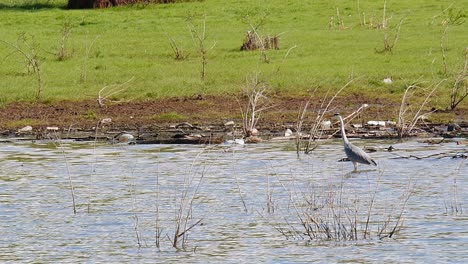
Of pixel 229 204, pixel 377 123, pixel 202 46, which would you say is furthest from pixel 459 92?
pixel 229 204

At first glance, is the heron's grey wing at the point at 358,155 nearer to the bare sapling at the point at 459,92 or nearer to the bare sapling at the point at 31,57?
the bare sapling at the point at 459,92

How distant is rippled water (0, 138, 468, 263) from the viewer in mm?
11758

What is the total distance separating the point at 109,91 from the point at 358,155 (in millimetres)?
8887

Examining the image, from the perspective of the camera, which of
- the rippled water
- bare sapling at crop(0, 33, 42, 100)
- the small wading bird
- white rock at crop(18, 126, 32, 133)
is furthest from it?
bare sapling at crop(0, 33, 42, 100)

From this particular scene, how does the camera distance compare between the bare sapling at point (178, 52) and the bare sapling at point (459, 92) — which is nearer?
the bare sapling at point (459, 92)

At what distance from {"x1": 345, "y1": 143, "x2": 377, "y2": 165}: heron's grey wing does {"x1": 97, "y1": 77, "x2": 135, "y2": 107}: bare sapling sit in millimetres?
7744

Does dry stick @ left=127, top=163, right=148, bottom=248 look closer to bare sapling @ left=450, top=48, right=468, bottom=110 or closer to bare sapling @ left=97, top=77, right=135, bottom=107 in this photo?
bare sapling @ left=450, top=48, right=468, bottom=110

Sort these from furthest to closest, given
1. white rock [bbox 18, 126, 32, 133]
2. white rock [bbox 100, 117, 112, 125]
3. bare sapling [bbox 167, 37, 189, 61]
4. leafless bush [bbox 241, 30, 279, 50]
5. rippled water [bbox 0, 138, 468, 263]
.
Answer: leafless bush [bbox 241, 30, 279, 50], bare sapling [bbox 167, 37, 189, 61], white rock [bbox 100, 117, 112, 125], white rock [bbox 18, 126, 32, 133], rippled water [bbox 0, 138, 468, 263]

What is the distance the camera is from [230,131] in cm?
2036

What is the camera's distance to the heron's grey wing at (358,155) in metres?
16.2

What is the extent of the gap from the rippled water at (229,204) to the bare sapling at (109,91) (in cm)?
343

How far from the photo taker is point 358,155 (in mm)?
16234

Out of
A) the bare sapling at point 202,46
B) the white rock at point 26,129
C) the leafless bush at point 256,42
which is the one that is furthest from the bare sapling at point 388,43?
the white rock at point 26,129

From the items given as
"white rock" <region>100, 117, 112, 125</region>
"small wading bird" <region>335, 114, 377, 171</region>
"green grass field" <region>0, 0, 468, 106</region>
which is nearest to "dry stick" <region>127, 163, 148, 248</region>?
"small wading bird" <region>335, 114, 377, 171</region>
